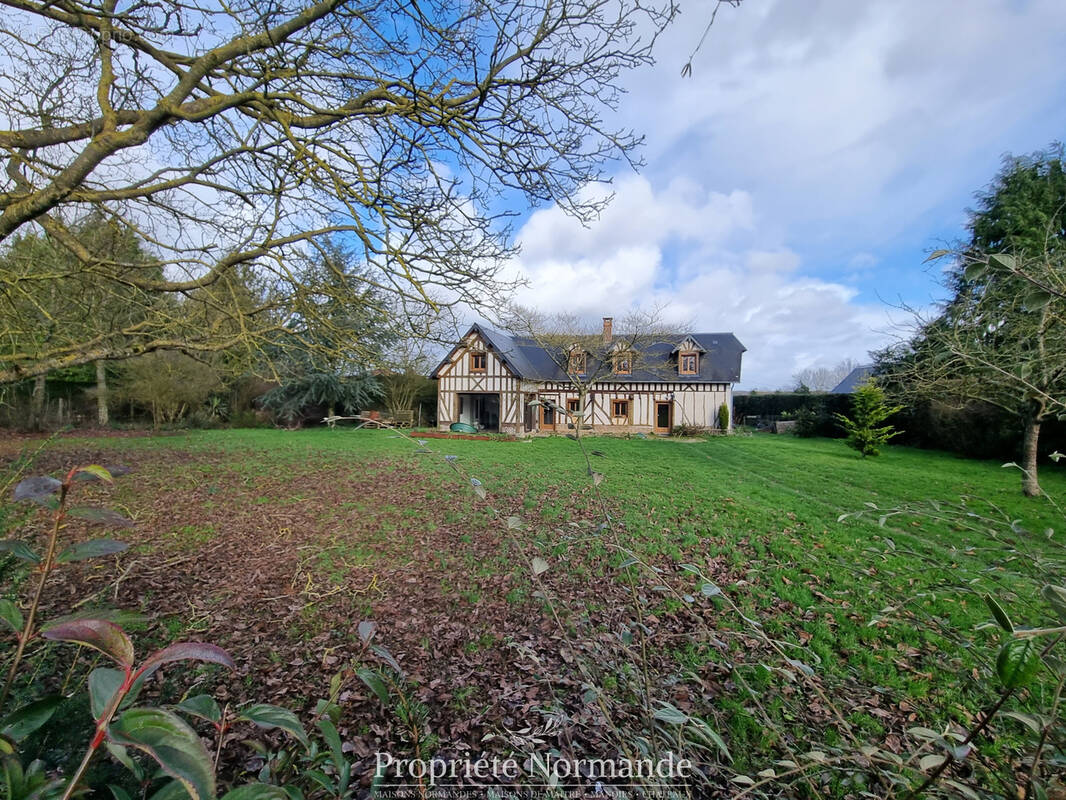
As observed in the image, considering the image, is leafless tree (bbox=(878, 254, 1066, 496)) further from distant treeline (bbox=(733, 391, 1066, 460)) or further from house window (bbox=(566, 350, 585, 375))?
house window (bbox=(566, 350, 585, 375))

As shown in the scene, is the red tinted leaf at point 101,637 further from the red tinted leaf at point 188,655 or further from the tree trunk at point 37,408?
the tree trunk at point 37,408

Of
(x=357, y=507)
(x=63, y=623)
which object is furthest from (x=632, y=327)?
(x=63, y=623)

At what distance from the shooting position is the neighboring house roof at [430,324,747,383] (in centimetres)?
2048

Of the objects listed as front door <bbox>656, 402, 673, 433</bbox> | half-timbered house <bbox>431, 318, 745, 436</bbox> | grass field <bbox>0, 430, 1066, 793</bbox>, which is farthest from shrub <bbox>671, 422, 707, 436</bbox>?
grass field <bbox>0, 430, 1066, 793</bbox>

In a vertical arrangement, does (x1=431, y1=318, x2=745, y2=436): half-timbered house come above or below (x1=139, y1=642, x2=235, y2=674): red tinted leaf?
above

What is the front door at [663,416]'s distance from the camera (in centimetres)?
2111

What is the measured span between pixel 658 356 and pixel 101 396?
75.4 feet

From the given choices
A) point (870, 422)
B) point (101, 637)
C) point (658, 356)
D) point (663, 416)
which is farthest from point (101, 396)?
point (870, 422)

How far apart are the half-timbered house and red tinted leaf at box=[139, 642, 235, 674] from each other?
753 inches

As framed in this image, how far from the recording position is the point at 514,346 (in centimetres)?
2384

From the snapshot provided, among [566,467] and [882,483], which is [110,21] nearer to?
[566,467]

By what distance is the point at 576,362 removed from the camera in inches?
779

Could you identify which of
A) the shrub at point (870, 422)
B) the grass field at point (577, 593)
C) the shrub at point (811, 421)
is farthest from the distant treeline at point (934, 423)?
the grass field at point (577, 593)

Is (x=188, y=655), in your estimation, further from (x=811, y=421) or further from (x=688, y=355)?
(x=811, y=421)
